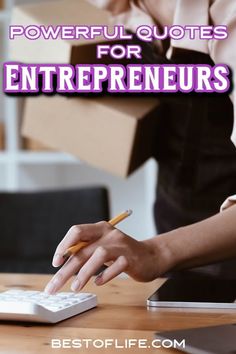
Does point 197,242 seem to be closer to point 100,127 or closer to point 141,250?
point 141,250

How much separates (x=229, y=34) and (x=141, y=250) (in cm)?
40

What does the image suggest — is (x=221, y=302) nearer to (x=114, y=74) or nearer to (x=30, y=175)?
(x=114, y=74)

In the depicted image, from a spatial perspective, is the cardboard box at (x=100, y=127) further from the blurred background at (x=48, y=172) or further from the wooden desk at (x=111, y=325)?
the blurred background at (x=48, y=172)

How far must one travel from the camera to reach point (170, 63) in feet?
5.43

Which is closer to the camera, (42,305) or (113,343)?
(113,343)

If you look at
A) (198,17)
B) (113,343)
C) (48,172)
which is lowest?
(113,343)

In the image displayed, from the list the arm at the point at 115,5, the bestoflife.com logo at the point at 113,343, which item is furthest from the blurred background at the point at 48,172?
the bestoflife.com logo at the point at 113,343

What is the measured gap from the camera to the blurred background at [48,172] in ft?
9.75

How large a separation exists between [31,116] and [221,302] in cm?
114

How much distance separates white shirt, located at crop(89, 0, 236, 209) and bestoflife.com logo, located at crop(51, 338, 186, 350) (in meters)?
0.46

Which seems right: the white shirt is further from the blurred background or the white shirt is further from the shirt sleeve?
the blurred background

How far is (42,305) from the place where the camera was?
0.97 meters

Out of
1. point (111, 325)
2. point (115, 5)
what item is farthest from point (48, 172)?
point (111, 325)

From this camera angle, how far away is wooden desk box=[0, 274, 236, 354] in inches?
32.2
